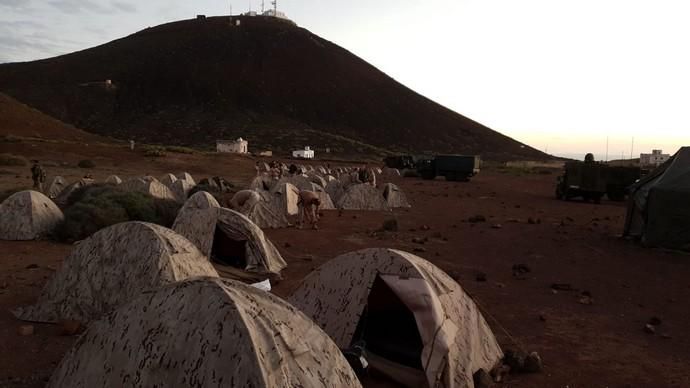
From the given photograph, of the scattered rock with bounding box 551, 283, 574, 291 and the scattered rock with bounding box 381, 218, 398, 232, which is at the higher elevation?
the scattered rock with bounding box 381, 218, 398, 232

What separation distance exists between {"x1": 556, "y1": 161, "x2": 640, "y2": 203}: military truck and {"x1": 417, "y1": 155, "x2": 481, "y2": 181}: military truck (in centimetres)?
1230

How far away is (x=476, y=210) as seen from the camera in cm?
2400

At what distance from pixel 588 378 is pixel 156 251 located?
599cm

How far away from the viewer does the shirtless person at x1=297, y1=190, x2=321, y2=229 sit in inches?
659

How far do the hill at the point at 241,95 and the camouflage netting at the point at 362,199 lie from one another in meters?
50.2

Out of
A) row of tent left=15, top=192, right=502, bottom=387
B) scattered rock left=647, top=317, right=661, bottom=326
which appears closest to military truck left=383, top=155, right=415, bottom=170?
row of tent left=15, top=192, right=502, bottom=387

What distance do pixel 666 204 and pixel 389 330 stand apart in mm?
11364

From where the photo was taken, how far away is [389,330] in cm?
753

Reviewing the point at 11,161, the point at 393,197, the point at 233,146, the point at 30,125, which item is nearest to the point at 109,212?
the point at 393,197

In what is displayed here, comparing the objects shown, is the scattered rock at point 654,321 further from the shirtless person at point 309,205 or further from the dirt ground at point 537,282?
the shirtless person at point 309,205

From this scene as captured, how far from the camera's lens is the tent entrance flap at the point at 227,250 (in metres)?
11.4

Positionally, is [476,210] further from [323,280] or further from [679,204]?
[323,280]

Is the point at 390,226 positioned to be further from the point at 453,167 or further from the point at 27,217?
the point at 453,167

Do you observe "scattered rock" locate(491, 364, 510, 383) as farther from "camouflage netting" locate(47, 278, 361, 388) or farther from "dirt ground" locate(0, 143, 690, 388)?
"camouflage netting" locate(47, 278, 361, 388)
